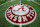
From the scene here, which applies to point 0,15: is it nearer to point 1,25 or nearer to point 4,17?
point 4,17

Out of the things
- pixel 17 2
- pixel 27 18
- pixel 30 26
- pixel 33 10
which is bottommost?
pixel 30 26

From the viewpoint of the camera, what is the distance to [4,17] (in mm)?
2129

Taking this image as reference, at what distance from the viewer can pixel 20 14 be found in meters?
2.25

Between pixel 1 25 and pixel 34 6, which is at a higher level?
pixel 34 6

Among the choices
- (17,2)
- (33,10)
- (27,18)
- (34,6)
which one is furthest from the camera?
(17,2)

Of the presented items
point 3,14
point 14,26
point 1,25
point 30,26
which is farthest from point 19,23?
point 3,14

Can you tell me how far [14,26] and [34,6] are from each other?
44.2 inches

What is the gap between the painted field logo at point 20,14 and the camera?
6.60 ft

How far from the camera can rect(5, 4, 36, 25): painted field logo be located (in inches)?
79.2

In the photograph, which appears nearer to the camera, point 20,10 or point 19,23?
point 19,23

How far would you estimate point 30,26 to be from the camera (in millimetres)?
1850

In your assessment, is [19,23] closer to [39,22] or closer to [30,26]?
[30,26]

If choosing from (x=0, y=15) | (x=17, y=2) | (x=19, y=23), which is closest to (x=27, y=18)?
(x=19, y=23)

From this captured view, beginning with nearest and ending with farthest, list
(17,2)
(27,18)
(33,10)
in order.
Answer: (27,18), (33,10), (17,2)
